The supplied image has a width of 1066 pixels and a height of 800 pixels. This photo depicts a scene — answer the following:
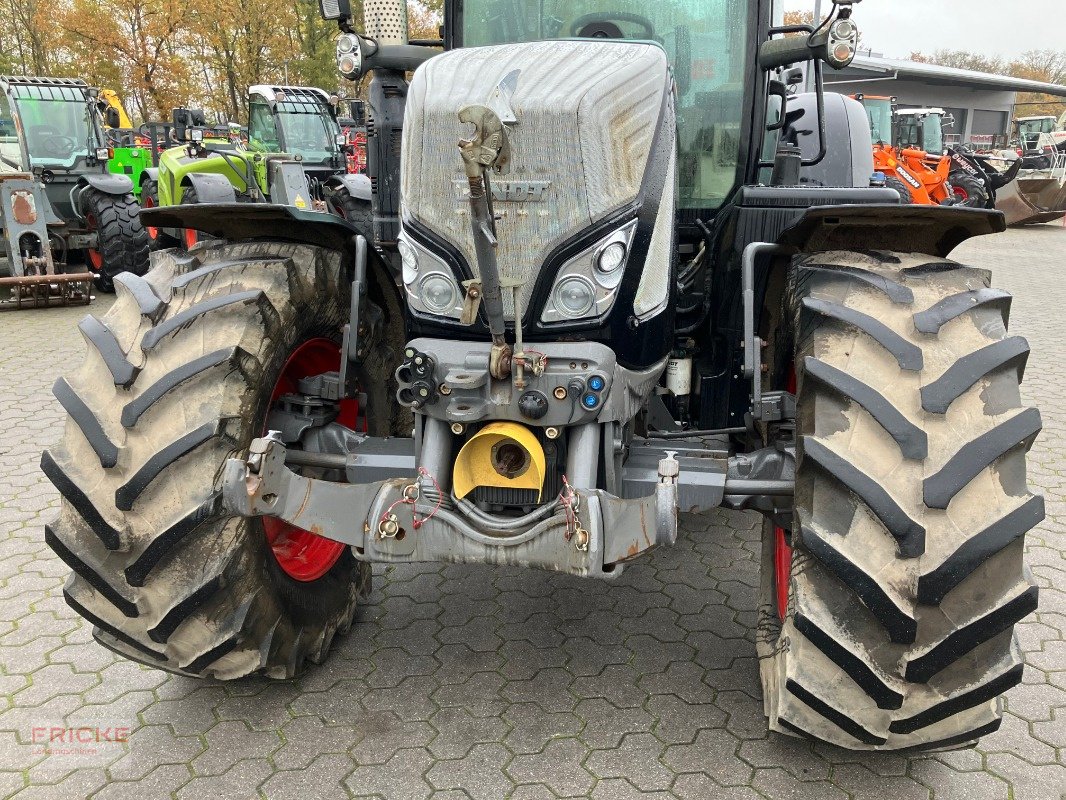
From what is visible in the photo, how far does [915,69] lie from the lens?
4041 centimetres

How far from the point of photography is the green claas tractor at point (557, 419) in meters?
2.22

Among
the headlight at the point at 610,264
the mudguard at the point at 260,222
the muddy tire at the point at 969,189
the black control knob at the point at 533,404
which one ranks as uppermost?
the mudguard at the point at 260,222

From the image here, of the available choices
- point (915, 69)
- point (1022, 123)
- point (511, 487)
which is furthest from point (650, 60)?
point (915, 69)

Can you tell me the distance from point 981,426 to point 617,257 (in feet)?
3.48

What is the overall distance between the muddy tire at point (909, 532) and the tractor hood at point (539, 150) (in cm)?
74

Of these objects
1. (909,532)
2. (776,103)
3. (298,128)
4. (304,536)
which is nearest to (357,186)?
(298,128)

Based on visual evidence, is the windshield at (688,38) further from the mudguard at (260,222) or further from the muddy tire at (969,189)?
the muddy tire at (969,189)

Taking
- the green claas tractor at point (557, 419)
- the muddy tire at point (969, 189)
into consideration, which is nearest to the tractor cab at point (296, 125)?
the green claas tractor at point (557, 419)

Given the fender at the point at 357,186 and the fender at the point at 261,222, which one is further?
the fender at the point at 357,186

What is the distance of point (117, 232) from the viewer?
10.9 metres

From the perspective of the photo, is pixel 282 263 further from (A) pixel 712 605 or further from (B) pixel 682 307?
(A) pixel 712 605

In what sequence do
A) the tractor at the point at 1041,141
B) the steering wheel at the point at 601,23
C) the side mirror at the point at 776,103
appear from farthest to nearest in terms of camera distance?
the tractor at the point at 1041,141, the side mirror at the point at 776,103, the steering wheel at the point at 601,23

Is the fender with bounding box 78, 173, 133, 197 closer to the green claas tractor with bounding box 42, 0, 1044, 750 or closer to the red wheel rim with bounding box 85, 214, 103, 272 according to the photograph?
the red wheel rim with bounding box 85, 214, 103, 272

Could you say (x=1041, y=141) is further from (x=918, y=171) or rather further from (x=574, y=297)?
(x=574, y=297)
